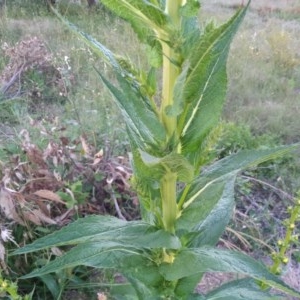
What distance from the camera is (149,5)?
0.75 m

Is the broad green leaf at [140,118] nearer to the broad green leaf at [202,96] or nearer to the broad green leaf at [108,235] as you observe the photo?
the broad green leaf at [202,96]

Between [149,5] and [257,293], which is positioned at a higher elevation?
[149,5]

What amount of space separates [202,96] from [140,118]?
0.13m

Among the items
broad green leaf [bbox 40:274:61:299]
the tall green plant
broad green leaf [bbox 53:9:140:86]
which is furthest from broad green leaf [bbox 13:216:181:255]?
broad green leaf [bbox 40:274:61:299]

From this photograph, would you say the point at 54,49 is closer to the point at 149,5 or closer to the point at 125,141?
the point at 125,141

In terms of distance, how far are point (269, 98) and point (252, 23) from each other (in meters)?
3.23

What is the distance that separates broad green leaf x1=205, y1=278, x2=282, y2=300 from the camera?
108 centimetres

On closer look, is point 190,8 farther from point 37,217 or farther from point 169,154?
point 37,217

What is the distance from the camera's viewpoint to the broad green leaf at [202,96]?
2.63 ft

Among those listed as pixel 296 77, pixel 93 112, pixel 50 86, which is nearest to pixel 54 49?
pixel 50 86

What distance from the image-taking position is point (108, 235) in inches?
35.3

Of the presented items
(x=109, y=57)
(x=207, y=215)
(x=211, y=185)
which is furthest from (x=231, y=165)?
(x=109, y=57)

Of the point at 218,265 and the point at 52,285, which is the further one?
the point at 52,285

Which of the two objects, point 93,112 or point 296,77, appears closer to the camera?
point 93,112
